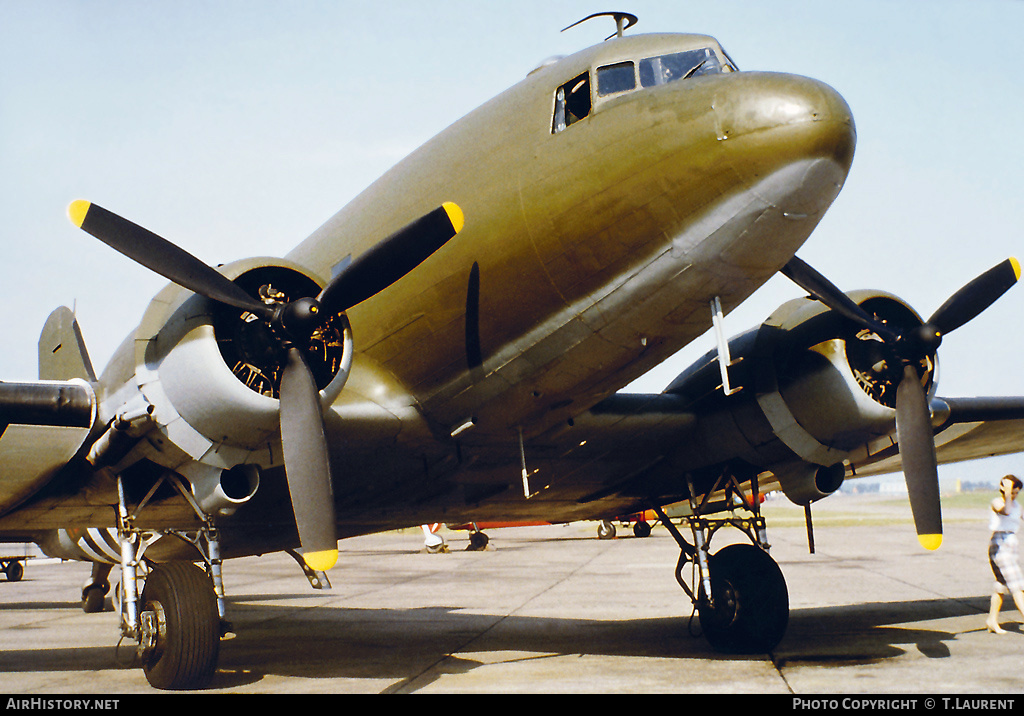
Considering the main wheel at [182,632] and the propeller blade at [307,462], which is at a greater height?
the propeller blade at [307,462]

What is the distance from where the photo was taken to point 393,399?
26.7ft

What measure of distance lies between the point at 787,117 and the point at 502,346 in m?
3.11

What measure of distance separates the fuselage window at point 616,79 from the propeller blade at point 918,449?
15.5 ft

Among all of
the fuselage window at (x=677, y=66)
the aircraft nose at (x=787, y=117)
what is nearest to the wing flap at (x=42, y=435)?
the fuselage window at (x=677, y=66)

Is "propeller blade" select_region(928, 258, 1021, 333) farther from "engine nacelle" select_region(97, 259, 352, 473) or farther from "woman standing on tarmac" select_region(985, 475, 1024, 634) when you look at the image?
"engine nacelle" select_region(97, 259, 352, 473)

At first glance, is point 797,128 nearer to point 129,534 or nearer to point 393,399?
point 393,399

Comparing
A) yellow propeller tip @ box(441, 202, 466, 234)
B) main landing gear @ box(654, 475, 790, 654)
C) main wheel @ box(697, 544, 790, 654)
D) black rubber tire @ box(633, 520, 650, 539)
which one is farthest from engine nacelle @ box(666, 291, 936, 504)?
black rubber tire @ box(633, 520, 650, 539)

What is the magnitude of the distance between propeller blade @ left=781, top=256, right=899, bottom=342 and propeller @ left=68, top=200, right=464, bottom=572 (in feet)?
13.0

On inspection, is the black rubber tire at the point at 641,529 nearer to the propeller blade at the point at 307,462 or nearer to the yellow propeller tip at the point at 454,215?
the propeller blade at the point at 307,462

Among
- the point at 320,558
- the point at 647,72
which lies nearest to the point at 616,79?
the point at 647,72

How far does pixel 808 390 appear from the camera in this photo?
31.5 feet

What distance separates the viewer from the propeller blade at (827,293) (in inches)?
352

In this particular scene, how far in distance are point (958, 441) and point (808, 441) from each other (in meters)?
4.58

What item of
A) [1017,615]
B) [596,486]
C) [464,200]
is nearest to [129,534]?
[464,200]
